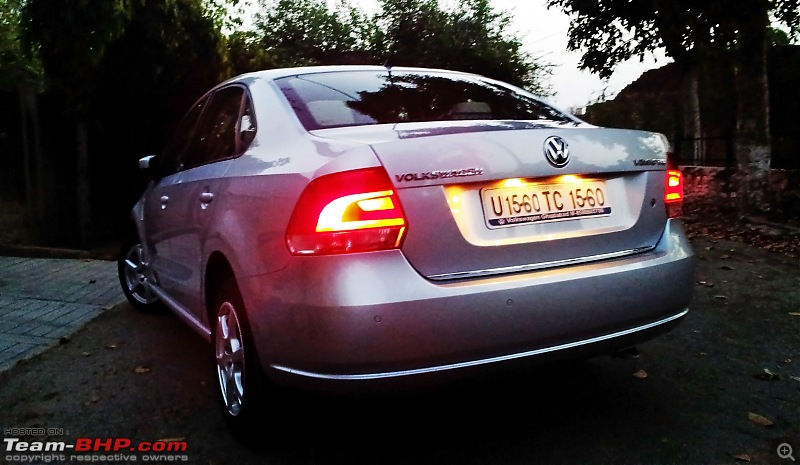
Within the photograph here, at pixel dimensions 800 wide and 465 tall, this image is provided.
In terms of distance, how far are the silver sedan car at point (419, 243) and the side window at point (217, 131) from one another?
128 mm

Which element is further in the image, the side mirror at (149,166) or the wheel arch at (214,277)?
the side mirror at (149,166)

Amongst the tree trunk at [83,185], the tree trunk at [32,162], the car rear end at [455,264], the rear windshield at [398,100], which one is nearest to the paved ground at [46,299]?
the tree trunk at [32,162]

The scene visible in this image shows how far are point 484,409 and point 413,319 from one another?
3.92 ft

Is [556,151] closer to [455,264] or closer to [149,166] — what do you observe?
[455,264]

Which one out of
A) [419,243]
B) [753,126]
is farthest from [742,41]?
[419,243]

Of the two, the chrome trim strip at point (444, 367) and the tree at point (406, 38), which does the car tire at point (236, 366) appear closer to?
the chrome trim strip at point (444, 367)

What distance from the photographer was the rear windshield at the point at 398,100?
3.27 metres

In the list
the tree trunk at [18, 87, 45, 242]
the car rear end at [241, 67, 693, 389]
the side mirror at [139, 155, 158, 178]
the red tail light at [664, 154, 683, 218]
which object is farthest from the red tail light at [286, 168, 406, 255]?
the tree trunk at [18, 87, 45, 242]

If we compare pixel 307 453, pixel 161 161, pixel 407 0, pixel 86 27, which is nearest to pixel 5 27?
pixel 86 27

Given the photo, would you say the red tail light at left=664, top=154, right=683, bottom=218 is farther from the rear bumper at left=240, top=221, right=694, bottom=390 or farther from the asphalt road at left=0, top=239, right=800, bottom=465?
the asphalt road at left=0, top=239, right=800, bottom=465

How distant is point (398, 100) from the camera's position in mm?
3494

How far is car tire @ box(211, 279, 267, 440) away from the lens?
3.00 metres

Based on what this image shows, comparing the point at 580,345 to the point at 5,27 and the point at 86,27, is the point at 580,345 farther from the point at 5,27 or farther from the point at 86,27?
the point at 5,27

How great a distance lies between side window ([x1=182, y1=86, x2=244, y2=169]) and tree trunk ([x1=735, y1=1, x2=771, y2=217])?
810 centimetres
